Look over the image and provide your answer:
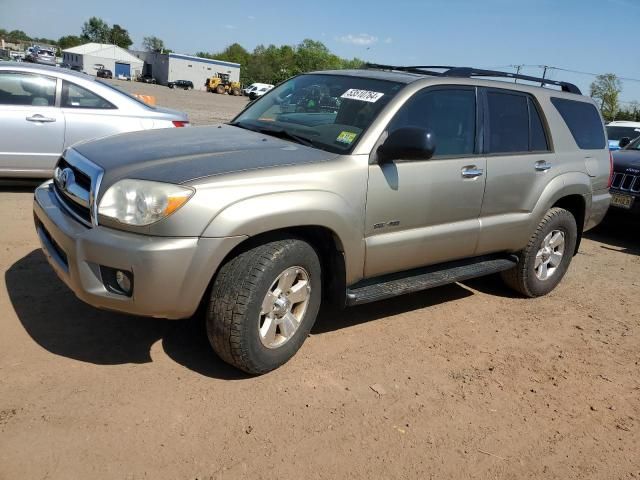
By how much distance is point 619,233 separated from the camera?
857 cm

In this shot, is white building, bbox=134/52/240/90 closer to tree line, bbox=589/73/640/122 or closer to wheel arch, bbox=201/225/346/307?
tree line, bbox=589/73/640/122

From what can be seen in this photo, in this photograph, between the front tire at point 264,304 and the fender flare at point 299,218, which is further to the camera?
the front tire at point 264,304

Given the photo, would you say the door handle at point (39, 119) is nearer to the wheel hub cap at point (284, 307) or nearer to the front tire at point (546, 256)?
the wheel hub cap at point (284, 307)

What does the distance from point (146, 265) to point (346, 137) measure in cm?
152

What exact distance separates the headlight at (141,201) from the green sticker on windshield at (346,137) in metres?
1.15

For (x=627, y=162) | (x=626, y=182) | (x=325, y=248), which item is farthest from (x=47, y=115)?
(x=627, y=162)

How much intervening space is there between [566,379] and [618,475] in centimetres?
94

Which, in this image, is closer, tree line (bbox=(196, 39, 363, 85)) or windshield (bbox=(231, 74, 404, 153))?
windshield (bbox=(231, 74, 404, 153))

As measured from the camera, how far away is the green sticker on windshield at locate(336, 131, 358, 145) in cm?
350

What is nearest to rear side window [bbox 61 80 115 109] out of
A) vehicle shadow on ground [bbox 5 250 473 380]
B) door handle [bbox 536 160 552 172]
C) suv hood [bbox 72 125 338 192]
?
vehicle shadow on ground [bbox 5 250 473 380]

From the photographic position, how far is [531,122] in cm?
469

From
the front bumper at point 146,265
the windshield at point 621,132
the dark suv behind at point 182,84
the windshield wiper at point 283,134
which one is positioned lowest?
the front bumper at point 146,265

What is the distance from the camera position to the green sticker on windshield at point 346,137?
350 centimetres

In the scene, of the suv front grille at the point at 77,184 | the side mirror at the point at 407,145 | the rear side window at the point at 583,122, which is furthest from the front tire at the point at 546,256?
the suv front grille at the point at 77,184
